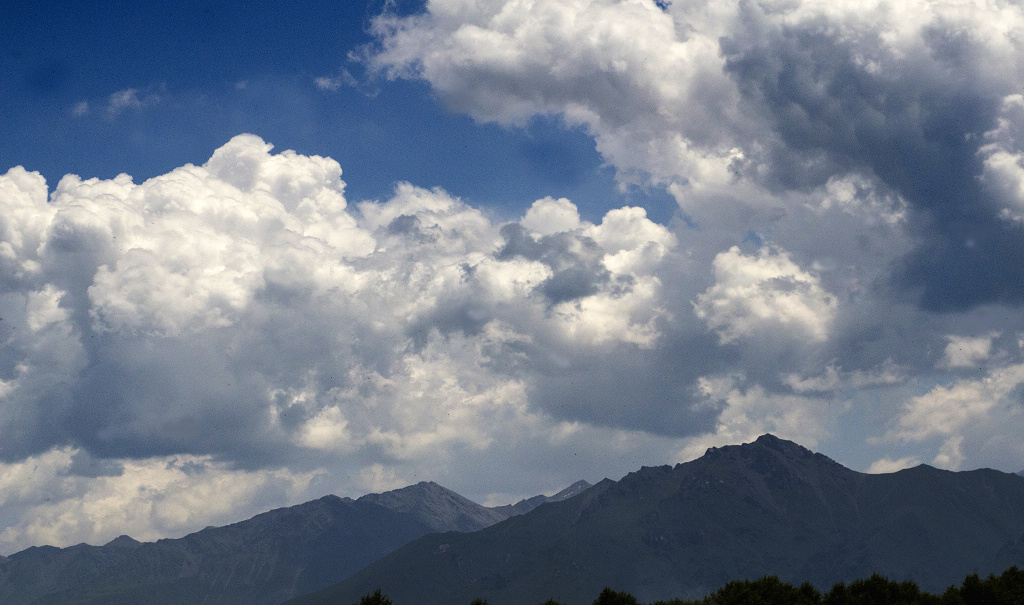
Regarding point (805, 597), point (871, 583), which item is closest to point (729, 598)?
point (805, 597)

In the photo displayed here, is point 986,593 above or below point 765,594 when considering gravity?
below

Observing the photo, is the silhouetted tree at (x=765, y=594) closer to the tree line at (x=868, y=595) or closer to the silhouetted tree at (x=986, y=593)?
the tree line at (x=868, y=595)

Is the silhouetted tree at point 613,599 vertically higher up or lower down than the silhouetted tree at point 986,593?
higher up

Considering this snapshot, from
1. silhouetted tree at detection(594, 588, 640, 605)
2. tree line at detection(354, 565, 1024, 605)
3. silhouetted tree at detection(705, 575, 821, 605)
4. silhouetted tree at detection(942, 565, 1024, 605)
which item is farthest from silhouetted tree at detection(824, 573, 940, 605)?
silhouetted tree at detection(594, 588, 640, 605)

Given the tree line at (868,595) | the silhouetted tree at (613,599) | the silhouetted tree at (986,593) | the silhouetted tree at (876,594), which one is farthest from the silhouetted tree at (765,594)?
the silhouetted tree at (986,593)

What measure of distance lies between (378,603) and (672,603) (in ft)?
169

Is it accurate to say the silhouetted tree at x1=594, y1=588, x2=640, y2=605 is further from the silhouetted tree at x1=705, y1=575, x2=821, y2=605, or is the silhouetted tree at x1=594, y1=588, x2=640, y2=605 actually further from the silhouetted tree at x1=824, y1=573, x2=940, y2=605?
the silhouetted tree at x1=824, y1=573, x2=940, y2=605

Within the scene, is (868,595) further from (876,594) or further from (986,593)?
(986,593)

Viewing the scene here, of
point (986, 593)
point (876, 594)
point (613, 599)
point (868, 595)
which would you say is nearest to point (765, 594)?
point (868, 595)

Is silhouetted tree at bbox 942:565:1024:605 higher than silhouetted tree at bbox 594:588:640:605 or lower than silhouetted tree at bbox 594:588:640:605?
lower

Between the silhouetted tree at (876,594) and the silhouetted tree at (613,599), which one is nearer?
the silhouetted tree at (876,594)

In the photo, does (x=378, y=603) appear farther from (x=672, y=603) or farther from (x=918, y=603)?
(x=918, y=603)

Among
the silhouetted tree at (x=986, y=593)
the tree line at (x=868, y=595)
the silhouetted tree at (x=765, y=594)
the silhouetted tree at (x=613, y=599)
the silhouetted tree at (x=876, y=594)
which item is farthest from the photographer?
the silhouetted tree at (x=613, y=599)

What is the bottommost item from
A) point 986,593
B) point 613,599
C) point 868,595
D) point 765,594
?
point 986,593
